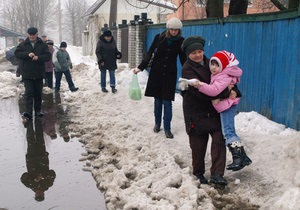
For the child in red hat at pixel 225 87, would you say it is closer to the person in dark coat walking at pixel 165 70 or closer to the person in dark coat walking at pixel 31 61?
the person in dark coat walking at pixel 165 70

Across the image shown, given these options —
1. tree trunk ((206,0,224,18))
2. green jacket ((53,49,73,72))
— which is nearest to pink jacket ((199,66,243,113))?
tree trunk ((206,0,224,18))

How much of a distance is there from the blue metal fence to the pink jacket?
6.93 ft

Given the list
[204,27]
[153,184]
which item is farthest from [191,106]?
[204,27]

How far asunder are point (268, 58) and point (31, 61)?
4.68 meters

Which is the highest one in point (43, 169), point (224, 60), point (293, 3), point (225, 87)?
point (293, 3)

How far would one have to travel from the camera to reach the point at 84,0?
9788 cm

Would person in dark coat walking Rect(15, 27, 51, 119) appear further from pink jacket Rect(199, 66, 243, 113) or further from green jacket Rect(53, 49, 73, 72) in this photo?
pink jacket Rect(199, 66, 243, 113)

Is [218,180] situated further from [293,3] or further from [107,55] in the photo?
[107,55]

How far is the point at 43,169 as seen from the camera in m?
5.11

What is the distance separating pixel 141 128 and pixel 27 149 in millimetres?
1966

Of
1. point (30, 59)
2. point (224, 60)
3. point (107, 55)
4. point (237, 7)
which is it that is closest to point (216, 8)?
point (237, 7)

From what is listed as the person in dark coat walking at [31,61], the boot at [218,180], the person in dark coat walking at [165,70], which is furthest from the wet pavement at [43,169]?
the person in dark coat walking at [165,70]

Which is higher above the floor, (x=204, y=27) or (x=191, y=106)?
(x=204, y=27)

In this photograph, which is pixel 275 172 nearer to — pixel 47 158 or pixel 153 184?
pixel 153 184
